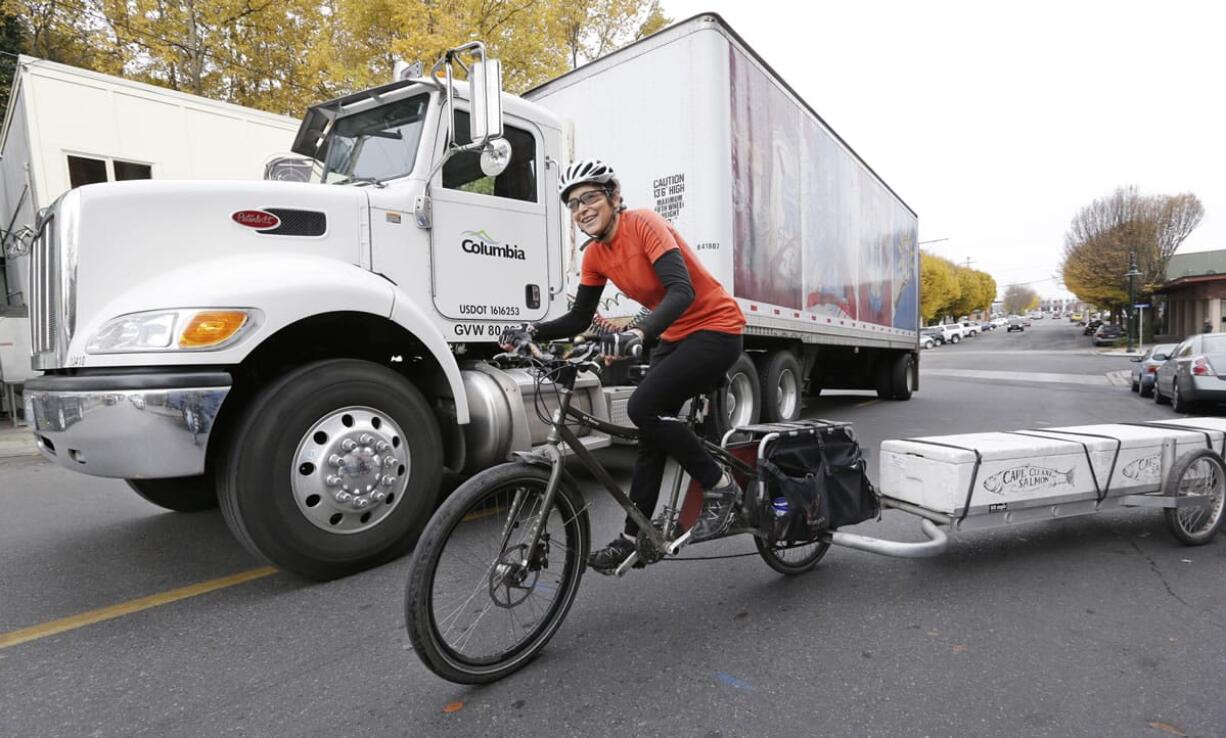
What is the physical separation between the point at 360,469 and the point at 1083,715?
3144 millimetres

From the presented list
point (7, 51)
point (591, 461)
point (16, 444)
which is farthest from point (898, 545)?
point (7, 51)

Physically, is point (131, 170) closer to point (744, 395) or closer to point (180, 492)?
point (180, 492)

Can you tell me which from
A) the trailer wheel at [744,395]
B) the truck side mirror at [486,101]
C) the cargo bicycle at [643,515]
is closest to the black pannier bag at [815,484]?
the cargo bicycle at [643,515]

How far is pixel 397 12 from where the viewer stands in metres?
13.5

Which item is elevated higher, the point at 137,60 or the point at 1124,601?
the point at 137,60

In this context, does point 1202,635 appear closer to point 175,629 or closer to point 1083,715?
point 1083,715

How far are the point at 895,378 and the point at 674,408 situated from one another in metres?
11.4

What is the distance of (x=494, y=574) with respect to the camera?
97.3 inches

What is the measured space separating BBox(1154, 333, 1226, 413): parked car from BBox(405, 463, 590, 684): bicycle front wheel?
12164mm

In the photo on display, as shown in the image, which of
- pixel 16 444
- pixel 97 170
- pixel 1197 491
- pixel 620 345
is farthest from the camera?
pixel 97 170

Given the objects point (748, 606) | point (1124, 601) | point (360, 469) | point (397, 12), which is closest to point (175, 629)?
point (360, 469)

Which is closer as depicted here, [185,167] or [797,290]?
[797,290]

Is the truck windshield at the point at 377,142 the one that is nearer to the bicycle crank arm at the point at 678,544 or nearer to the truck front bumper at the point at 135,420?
the truck front bumper at the point at 135,420

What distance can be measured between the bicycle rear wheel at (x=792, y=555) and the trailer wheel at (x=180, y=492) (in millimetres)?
3244
